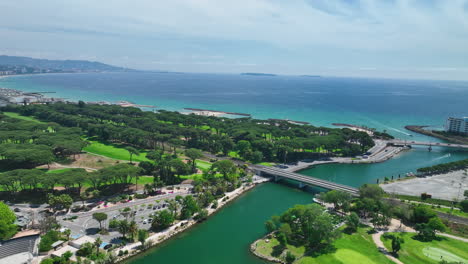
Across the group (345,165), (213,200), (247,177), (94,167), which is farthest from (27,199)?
(345,165)

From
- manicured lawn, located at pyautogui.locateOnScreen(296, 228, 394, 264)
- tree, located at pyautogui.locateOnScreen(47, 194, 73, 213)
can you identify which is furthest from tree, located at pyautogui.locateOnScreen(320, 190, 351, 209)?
tree, located at pyautogui.locateOnScreen(47, 194, 73, 213)

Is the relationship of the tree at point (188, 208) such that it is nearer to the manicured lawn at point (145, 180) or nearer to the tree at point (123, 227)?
the tree at point (123, 227)

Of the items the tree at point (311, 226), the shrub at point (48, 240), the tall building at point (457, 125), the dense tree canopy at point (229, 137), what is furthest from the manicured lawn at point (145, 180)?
the tall building at point (457, 125)

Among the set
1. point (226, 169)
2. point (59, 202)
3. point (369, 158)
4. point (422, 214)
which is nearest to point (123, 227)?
point (59, 202)

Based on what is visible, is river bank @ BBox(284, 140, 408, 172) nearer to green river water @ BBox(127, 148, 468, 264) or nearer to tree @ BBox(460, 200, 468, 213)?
green river water @ BBox(127, 148, 468, 264)

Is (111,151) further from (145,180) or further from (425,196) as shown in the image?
(425,196)
